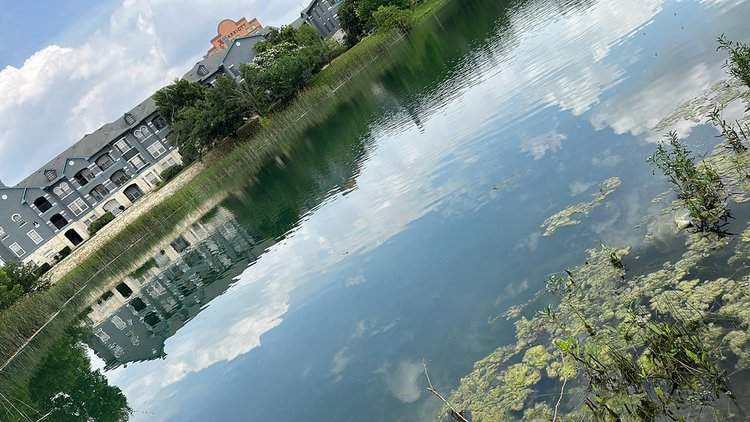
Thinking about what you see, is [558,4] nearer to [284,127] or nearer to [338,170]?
[338,170]

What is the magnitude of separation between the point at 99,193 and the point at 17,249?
18.5m

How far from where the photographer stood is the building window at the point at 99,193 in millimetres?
102562

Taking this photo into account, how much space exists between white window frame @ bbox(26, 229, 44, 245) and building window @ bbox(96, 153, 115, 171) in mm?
19153

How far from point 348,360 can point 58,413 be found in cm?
1643

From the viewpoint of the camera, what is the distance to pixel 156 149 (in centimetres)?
10981

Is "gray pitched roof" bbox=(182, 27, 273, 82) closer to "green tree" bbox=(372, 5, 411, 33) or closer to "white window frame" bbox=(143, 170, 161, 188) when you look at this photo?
"white window frame" bbox=(143, 170, 161, 188)

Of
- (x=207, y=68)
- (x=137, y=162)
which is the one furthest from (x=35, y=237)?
(x=207, y=68)

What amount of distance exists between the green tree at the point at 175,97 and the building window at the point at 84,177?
21.6m

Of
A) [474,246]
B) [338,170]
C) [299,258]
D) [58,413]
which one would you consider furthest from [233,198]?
[474,246]

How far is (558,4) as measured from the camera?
50.8m

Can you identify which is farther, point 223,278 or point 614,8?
point 614,8

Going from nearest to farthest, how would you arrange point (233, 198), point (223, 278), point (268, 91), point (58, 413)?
point (58, 413) < point (223, 278) < point (233, 198) < point (268, 91)

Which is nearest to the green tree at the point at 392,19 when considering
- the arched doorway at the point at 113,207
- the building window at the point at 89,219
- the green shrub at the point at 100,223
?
the green shrub at the point at 100,223

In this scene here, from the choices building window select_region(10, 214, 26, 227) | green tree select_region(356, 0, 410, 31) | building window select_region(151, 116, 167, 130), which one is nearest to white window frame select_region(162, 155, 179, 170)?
building window select_region(151, 116, 167, 130)
